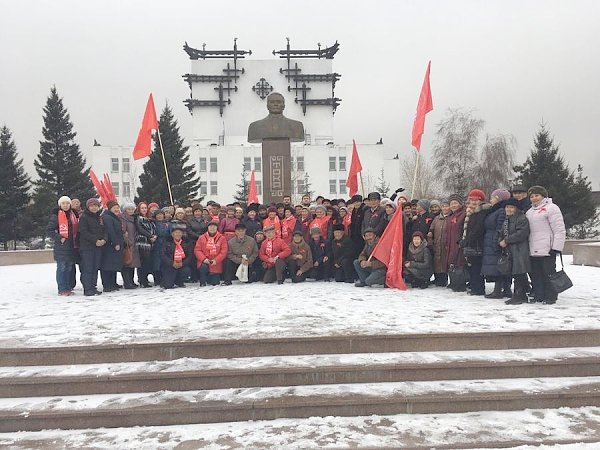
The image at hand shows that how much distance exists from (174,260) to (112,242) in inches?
45.1

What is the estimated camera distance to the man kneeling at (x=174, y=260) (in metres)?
9.05

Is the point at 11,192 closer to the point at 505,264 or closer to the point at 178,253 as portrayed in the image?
the point at 178,253

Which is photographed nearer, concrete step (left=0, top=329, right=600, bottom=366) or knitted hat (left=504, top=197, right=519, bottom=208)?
concrete step (left=0, top=329, right=600, bottom=366)

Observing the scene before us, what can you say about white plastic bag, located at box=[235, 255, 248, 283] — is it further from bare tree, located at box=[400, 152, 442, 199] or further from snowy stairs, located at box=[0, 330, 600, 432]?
bare tree, located at box=[400, 152, 442, 199]

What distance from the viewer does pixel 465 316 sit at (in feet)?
20.1

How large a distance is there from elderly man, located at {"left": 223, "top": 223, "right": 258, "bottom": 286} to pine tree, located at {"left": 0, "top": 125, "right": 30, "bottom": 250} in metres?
25.4

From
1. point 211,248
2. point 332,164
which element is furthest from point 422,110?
point 332,164

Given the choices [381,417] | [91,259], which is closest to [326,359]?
[381,417]

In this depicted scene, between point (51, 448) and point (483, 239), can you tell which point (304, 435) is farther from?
point (483, 239)

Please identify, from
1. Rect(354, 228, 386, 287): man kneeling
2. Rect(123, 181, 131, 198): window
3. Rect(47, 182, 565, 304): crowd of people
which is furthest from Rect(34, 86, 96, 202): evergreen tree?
Rect(354, 228, 386, 287): man kneeling

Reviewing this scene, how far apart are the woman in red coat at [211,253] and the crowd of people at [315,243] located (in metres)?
0.02

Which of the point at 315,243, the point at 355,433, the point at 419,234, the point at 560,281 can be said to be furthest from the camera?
the point at 315,243

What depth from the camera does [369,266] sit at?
8898 millimetres

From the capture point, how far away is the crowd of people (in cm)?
716
